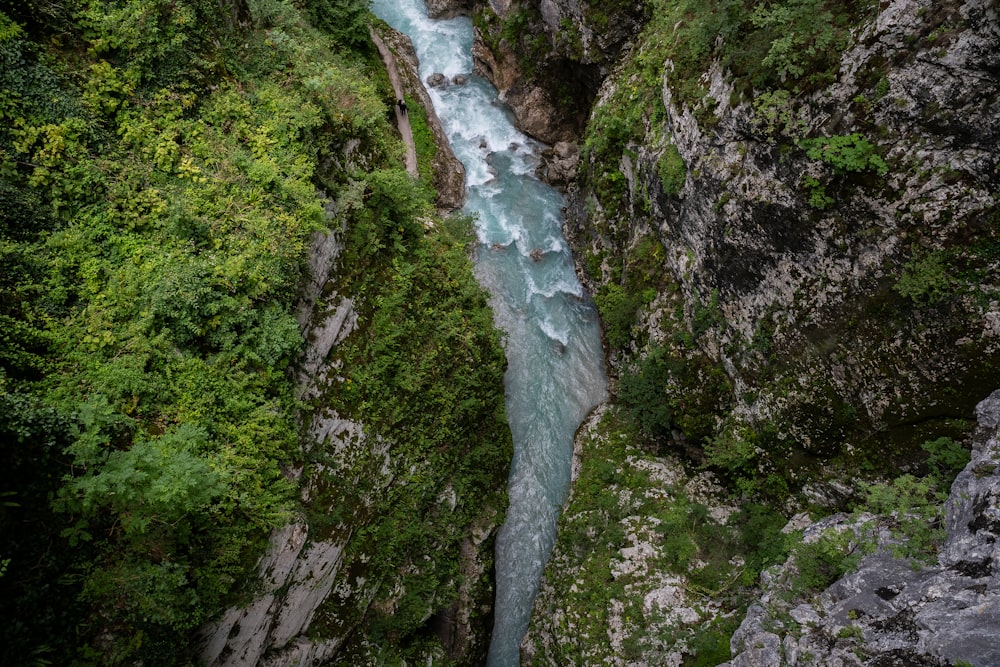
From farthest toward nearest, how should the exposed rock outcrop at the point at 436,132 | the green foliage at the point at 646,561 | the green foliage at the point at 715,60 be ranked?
the exposed rock outcrop at the point at 436,132 < the green foliage at the point at 646,561 < the green foliage at the point at 715,60

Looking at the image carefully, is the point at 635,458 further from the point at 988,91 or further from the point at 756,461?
the point at 988,91

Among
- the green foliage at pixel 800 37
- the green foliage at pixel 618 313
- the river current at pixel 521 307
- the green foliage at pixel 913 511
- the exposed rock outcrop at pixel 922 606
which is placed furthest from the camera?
the green foliage at pixel 618 313

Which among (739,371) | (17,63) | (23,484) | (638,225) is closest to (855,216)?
(739,371)

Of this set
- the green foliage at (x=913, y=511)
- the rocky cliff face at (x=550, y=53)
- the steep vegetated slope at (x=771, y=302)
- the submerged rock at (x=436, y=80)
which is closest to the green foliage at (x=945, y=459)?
the steep vegetated slope at (x=771, y=302)

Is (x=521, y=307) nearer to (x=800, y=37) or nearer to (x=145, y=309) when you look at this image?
(x=800, y=37)

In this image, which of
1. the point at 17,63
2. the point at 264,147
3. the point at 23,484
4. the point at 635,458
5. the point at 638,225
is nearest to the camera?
the point at 23,484


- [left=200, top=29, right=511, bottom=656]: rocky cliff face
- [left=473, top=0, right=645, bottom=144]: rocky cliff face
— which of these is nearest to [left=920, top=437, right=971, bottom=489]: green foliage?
[left=200, top=29, right=511, bottom=656]: rocky cliff face

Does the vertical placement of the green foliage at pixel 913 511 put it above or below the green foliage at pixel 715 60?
below

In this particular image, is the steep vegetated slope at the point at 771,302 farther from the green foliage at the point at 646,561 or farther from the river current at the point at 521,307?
the river current at the point at 521,307
